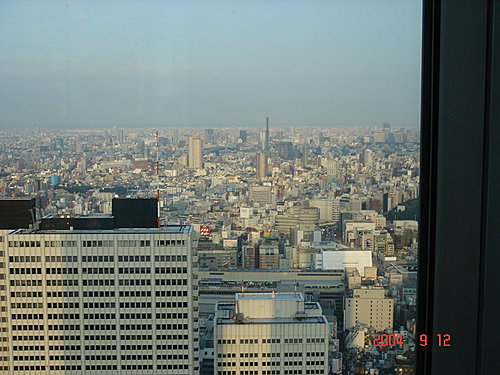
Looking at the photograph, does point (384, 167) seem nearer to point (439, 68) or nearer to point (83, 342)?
point (439, 68)

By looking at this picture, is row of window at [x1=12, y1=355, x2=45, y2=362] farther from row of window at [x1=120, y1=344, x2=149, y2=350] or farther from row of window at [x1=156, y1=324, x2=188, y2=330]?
row of window at [x1=156, y1=324, x2=188, y2=330]

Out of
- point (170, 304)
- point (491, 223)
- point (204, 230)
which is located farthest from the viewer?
point (170, 304)

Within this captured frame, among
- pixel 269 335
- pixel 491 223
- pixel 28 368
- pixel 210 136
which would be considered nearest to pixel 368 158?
pixel 491 223

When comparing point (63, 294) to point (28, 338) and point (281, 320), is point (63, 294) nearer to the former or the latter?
point (28, 338)

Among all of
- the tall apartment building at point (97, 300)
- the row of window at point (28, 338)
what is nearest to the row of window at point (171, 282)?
the tall apartment building at point (97, 300)

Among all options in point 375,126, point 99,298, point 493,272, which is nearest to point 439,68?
point 375,126

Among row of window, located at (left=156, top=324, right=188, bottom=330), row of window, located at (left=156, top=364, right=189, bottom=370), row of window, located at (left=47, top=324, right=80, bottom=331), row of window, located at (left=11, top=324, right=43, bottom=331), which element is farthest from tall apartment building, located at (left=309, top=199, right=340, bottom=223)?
row of window, located at (left=11, top=324, right=43, bottom=331)
